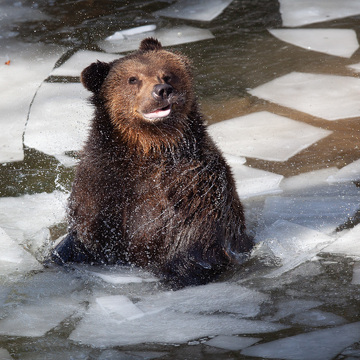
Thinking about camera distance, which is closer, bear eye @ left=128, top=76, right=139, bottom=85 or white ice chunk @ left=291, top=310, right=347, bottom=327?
white ice chunk @ left=291, top=310, right=347, bottom=327

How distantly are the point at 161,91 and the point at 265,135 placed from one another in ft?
6.57

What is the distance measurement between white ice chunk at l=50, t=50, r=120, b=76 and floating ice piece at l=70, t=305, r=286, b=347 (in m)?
3.61

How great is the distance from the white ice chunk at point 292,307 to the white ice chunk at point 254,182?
1.34m

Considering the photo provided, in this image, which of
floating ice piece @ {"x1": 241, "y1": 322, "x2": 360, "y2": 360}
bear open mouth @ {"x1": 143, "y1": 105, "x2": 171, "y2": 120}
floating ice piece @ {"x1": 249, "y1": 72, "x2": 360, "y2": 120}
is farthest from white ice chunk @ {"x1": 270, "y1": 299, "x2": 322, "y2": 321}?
floating ice piece @ {"x1": 249, "y1": 72, "x2": 360, "y2": 120}

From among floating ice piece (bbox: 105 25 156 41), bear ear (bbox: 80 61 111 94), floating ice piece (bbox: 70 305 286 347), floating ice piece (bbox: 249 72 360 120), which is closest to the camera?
floating ice piece (bbox: 70 305 286 347)

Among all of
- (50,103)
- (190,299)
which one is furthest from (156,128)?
(50,103)

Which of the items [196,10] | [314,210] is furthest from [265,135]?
[196,10]

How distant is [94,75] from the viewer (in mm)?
3867

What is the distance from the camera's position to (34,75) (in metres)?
6.59

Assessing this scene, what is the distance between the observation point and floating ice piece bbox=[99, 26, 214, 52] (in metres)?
7.13

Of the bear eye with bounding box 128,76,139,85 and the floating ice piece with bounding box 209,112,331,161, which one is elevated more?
the bear eye with bounding box 128,76,139,85

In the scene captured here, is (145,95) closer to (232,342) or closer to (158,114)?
(158,114)

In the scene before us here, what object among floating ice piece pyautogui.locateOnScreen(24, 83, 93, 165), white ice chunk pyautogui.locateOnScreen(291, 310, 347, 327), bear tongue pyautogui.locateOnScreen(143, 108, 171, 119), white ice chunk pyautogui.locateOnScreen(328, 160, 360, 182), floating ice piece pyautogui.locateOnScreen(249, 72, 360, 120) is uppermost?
bear tongue pyautogui.locateOnScreen(143, 108, 171, 119)

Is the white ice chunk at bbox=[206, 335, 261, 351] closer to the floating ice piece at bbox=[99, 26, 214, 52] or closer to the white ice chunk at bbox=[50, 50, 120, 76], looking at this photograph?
the white ice chunk at bbox=[50, 50, 120, 76]
